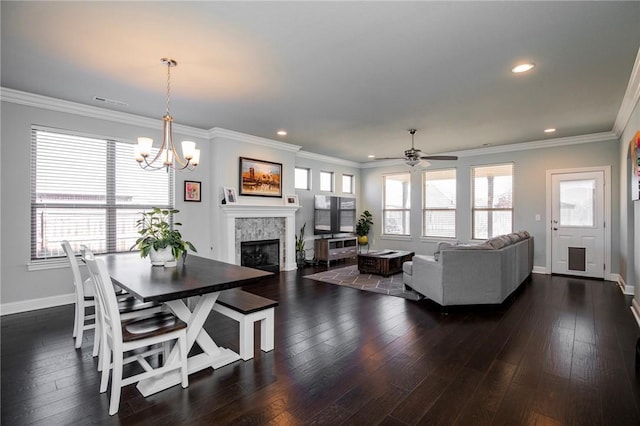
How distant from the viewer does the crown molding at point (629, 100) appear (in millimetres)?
3246

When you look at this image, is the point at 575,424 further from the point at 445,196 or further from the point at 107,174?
the point at 445,196

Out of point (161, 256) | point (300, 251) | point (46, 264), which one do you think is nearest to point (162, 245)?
point (161, 256)

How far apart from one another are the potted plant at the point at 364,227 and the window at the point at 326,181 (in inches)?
53.8

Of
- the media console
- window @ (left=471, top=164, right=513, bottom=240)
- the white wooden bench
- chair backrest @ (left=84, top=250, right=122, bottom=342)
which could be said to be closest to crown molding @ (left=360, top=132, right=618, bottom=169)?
window @ (left=471, top=164, right=513, bottom=240)

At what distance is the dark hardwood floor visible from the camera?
199cm

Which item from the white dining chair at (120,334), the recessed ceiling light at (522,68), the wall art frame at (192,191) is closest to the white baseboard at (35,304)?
the wall art frame at (192,191)

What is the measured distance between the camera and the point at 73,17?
2.42m

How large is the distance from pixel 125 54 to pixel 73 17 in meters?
0.55

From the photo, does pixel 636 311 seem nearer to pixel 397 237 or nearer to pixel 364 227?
pixel 397 237

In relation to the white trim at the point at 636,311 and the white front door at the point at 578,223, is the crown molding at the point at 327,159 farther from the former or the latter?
the white trim at the point at 636,311

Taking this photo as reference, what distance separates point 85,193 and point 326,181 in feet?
17.5

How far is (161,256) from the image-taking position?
2.96 meters

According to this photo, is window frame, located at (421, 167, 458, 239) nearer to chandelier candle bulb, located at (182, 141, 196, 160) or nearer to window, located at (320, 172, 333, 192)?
window, located at (320, 172, 333, 192)

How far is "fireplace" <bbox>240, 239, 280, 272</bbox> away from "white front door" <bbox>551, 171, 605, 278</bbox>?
18.4 ft
